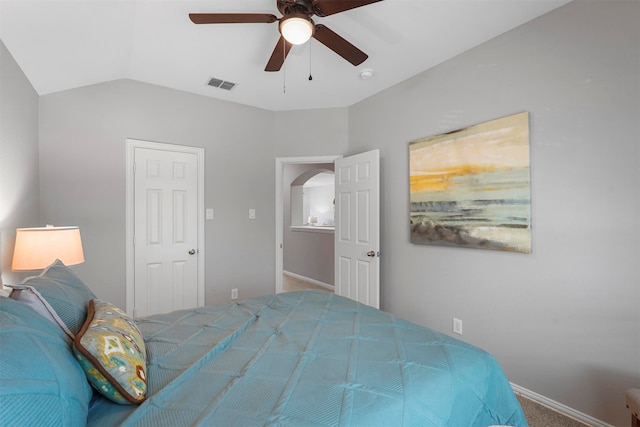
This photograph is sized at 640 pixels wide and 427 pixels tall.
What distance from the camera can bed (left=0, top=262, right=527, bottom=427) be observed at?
76 centimetres

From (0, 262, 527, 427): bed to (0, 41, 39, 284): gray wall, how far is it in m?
0.87

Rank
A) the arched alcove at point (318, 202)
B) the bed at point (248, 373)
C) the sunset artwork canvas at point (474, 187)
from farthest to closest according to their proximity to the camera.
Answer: the arched alcove at point (318, 202) → the sunset artwork canvas at point (474, 187) → the bed at point (248, 373)

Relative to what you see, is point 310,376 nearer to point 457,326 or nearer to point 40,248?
point 40,248

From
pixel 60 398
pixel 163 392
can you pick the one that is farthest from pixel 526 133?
pixel 60 398

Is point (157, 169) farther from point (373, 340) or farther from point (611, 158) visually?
point (611, 158)

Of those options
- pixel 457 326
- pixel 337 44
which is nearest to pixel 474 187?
pixel 457 326

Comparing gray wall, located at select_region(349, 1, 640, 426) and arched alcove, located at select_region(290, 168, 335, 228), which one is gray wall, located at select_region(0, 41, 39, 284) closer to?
gray wall, located at select_region(349, 1, 640, 426)

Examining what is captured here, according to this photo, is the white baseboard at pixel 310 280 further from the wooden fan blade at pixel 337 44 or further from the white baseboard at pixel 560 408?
the wooden fan blade at pixel 337 44

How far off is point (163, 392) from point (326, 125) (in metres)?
3.35

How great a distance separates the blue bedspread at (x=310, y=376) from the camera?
91 cm

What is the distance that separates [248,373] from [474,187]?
213cm

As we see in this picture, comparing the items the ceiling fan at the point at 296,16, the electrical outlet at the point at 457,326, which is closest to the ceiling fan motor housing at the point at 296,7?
the ceiling fan at the point at 296,16

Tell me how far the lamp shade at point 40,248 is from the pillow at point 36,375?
1207mm

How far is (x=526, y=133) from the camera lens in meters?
2.11
